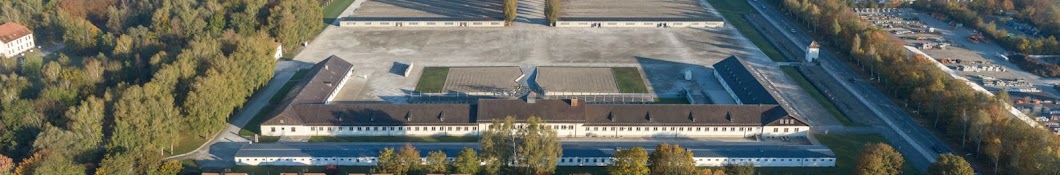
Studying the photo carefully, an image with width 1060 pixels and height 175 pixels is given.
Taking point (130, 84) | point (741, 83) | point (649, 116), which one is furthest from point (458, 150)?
point (130, 84)

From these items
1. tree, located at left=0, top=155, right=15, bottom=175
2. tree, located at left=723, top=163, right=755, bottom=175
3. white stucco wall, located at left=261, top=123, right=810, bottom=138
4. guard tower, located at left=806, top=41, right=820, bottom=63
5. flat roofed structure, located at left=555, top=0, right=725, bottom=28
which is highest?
flat roofed structure, located at left=555, top=0, right=725, bottom=28

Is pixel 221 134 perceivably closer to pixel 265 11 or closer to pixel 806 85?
pixel 265 11

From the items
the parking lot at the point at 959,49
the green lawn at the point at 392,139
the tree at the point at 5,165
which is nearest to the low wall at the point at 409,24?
the green lawn at the point at 392,139

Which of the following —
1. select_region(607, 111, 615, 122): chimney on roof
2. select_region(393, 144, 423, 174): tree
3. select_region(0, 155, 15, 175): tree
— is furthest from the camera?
select_region(607, 111, 615, 122): chimney on roof

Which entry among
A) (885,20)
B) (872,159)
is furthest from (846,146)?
(885,20)

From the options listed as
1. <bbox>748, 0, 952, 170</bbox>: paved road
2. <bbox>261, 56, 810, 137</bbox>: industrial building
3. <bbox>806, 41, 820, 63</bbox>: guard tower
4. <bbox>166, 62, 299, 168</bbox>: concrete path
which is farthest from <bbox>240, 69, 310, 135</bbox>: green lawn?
<bbox>806, 41, 820, 63</bbox>: guard tower

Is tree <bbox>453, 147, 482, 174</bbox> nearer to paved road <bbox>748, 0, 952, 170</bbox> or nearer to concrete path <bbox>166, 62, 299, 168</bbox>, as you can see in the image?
concrete path <bbox>166, 62, 299, 168</bbox>

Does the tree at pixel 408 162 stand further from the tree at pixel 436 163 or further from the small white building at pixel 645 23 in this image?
the small white building at pixel 645 23
